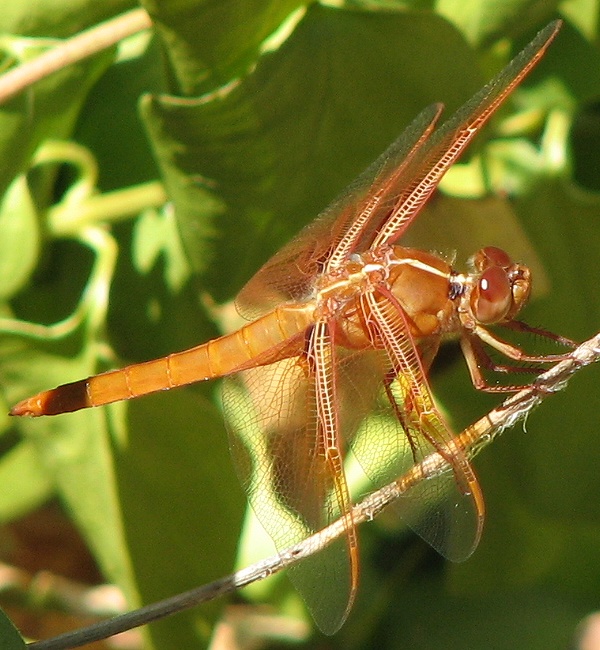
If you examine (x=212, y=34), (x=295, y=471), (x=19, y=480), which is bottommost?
(x=19, y=480)

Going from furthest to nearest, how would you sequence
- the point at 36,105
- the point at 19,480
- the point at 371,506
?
the point at 19,480, the point at 36,105, the point at 371,506

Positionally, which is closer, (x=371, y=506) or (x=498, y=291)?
Result: (x=371, y=506)

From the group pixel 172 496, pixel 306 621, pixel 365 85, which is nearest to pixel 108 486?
pixel 172 496

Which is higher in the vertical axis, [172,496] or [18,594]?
[172,496]

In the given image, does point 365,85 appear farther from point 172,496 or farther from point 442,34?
point 172,496

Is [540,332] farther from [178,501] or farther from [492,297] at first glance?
[178,501]

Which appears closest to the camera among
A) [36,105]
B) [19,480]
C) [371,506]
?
[371,506]

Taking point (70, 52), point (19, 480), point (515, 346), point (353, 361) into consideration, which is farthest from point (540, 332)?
point (19, 480)
